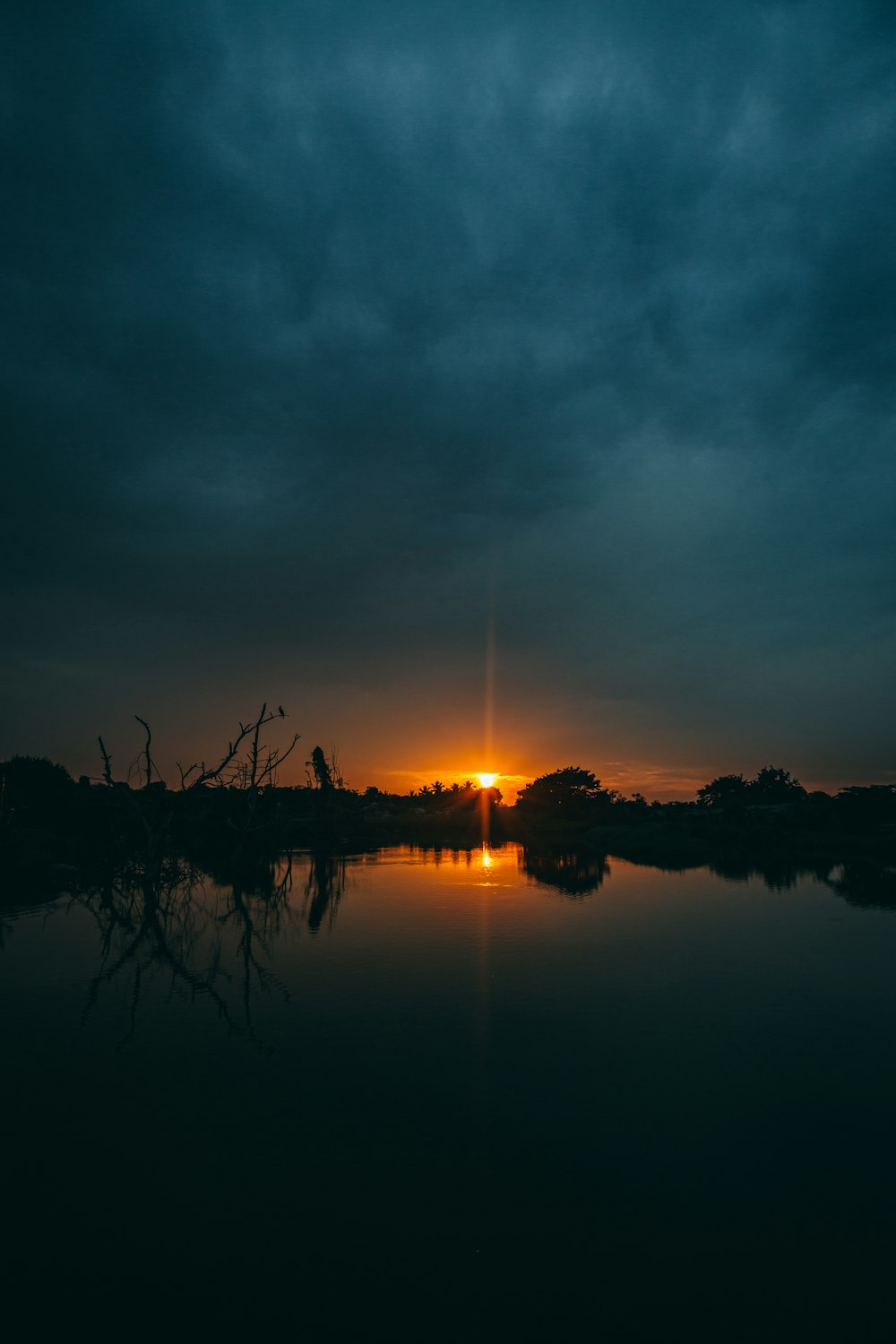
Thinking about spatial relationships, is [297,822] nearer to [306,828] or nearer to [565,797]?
[306,828]

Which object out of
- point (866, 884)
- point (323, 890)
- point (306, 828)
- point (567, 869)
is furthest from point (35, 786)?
point (866, 884)

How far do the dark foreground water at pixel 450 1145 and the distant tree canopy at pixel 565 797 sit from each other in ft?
286

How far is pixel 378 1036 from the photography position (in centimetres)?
1285

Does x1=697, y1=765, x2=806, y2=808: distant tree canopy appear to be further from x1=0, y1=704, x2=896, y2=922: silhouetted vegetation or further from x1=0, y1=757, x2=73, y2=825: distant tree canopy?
x1=0, y1=757, x2=73, y2=825: distant tree canopy

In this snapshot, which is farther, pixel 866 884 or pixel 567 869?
pixel 567 869

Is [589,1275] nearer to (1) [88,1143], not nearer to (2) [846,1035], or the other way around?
(1) [88,1143]

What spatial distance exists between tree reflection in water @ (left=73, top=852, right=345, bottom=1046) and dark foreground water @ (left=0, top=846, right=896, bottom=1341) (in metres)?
0.23

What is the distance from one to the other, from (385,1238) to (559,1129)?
3.12 m

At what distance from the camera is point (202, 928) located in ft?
79.2

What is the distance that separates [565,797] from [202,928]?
92.5 metres

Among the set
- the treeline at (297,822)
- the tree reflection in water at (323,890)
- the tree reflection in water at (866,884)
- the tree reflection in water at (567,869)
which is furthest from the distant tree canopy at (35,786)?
the tree reflection in water at (866,884)

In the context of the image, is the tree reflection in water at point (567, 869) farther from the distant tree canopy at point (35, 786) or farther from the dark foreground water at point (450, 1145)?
the distant tree canopy at point (35, 786)

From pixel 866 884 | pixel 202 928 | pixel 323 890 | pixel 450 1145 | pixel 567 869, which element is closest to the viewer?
pixel 450 1145

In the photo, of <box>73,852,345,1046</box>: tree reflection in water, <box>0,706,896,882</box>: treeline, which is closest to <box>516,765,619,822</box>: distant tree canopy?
<box>0,706,896,882</box>: treeline
